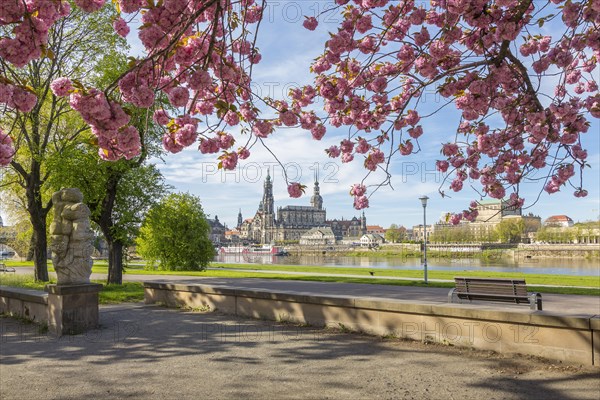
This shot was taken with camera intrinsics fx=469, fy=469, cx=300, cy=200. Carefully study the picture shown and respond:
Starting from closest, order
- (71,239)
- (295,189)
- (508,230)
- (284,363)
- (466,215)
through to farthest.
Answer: (295,189), (284,363), (466,215), (71,239), (508,230)

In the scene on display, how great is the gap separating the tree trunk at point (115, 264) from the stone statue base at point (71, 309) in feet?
37.0

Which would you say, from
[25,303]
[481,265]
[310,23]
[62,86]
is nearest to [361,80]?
[310,23]

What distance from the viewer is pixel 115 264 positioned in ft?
69.9

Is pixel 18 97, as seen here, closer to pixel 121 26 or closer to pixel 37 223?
pixel 121 26

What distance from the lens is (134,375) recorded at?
21.8 feet

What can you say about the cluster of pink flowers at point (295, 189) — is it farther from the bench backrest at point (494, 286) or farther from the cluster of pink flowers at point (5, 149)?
the bench backrest at point (494, 286)

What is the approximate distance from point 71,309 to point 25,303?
111 inches

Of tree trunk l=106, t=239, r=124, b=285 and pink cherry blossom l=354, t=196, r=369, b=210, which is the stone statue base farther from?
tree trunk l=106, t=239, r=124, b=285

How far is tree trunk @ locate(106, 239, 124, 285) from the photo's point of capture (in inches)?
831

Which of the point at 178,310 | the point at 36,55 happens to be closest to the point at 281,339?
the point at 178,310

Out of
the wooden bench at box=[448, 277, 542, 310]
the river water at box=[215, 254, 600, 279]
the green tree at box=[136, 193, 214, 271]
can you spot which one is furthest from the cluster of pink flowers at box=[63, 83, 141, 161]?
the river water at box=[215, 254, 600, 279]

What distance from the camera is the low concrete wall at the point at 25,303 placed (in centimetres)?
1072

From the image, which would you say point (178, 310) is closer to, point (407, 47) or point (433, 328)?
point (433, 328)

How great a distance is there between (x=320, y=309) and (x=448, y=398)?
4648mm
